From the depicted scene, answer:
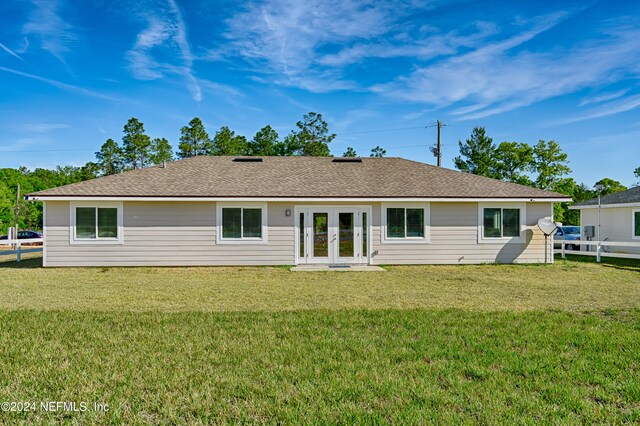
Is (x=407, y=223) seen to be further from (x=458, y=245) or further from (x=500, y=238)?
(x=500, y=238)

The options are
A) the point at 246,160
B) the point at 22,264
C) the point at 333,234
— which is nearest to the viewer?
the point at 333,234

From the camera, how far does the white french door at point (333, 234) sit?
1420 centimetres

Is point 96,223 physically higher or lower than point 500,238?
higher

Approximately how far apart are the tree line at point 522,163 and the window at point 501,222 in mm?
23319

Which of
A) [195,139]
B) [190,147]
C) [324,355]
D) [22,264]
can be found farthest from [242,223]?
[195,139]

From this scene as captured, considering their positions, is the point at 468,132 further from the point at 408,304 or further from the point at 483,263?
the point at 408,304

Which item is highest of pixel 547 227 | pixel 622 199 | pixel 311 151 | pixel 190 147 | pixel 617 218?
pixel 190 147

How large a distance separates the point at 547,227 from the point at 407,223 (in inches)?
196

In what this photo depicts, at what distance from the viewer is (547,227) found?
14.2 m

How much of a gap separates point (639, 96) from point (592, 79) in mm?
5633

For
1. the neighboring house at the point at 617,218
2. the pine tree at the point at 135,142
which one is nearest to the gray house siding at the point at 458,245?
the neighboring house at the point at 617,218

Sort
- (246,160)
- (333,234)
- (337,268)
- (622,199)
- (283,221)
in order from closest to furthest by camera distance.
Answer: (337,268), (283,221), (333,234), (246,160), (622,199)

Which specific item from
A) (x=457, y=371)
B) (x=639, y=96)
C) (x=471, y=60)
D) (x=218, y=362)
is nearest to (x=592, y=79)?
(x=639, y=96)

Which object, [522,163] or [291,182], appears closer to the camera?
[291,182]
